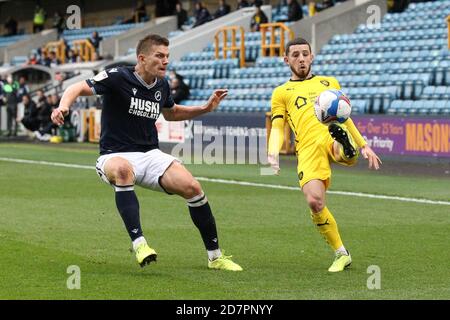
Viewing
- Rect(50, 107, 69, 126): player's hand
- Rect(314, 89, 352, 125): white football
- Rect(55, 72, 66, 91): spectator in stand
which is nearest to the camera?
Rect(50, 107, 69, 126): player's hand

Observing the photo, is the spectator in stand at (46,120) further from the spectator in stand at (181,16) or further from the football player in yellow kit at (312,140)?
the football player in yellow kit at (312,140)

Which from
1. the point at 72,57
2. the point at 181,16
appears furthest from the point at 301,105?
the point at 72,57

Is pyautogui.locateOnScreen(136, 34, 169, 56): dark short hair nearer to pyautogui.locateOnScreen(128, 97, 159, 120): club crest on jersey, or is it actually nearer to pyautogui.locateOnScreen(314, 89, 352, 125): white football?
pyautogui.locateOnScreen(128, 97, 159, 120): club crest on jersey

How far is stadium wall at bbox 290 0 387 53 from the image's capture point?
110ft

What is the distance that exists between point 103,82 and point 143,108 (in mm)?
429

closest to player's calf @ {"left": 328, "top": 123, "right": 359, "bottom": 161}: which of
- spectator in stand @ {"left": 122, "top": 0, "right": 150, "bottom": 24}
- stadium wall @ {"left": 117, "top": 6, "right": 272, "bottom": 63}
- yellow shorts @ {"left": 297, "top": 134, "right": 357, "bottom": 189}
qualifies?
yellow shorts @ {"left": 297, "top": 134, "right": 357, "bottom": 189}

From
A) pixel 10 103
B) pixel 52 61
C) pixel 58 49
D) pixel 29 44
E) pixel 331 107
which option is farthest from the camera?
pixel 29 44

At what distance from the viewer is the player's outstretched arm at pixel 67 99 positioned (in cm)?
902

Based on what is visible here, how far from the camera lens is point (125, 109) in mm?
9773

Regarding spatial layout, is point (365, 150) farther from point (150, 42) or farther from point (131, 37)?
point (131, 37)

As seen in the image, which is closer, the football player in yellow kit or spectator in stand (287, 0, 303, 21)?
the football player in yellow kit

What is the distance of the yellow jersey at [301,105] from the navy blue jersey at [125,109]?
1159 mm

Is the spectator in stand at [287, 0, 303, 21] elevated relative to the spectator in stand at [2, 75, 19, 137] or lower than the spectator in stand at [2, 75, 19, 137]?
elevated
